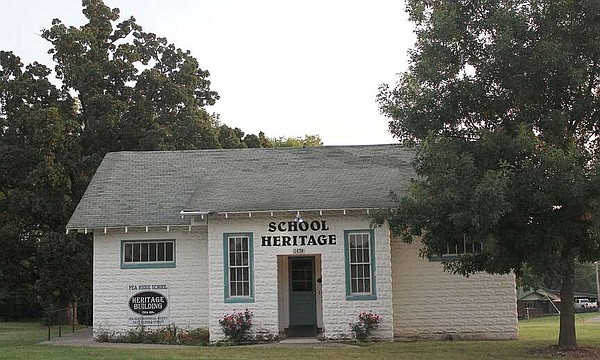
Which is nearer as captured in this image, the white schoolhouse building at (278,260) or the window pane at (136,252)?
the white schoolhouse building at (278,260)

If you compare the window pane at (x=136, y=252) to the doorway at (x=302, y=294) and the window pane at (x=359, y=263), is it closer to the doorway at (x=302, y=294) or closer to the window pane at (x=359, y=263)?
the doorway at (x=302, y=294)

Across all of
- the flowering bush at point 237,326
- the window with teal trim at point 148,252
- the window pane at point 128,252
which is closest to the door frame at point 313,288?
the flowering bush at point 237,326

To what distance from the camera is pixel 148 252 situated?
22031 mm

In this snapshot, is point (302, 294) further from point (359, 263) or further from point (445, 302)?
point (445, 302)

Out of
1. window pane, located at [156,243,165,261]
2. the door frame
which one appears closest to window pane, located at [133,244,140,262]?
window pane, located at [156,243,165,261]

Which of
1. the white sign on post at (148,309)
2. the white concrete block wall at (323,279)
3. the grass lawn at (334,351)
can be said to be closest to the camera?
the grass lawn at (334,351)

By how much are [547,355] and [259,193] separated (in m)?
8.62

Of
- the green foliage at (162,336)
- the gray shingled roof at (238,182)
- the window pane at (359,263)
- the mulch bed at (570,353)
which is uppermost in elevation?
the gray shingled roof at (238,182)

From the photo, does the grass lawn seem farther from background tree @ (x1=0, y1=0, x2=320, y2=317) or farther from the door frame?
background tree @ (x1=0, y1=0, x2=320, y2=317)

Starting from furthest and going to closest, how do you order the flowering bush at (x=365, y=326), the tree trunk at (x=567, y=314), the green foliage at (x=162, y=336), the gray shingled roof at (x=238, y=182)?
1. the green foliage at (x=162, y=336)
2. the gray shingled roof at (x=238, y=182)
3. the flowering bush at (x=365, y=326)
4. the tree trunk at (x=567, y=314)

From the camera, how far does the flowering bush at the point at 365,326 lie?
1997 cm

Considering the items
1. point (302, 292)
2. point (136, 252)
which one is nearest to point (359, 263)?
point (302, 292)

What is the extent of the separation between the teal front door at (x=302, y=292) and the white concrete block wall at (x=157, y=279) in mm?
2529

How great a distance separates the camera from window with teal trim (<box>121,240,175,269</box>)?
71.9 ft
